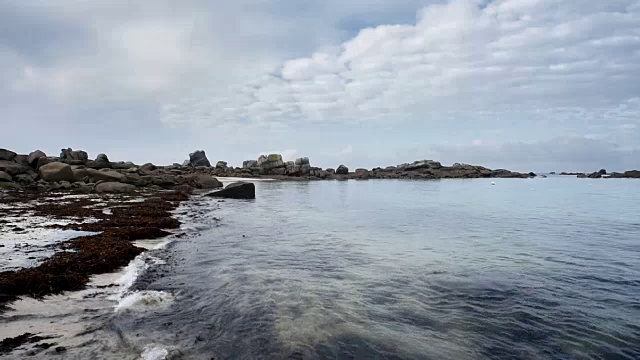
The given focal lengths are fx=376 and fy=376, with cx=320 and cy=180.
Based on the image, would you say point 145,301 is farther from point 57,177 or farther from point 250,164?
point 250,164

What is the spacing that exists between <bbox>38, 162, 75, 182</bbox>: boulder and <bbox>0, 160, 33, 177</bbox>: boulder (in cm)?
98

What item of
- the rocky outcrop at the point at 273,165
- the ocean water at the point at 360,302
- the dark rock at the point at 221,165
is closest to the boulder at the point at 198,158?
the dark rock at the point at 221,165

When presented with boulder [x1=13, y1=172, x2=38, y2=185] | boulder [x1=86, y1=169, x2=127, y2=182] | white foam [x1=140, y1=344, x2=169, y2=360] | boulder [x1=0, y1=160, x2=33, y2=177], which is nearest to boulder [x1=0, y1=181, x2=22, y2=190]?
boulder [x1=13, y1=172, x2=38, y2=185]

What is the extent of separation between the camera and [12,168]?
99.2 ft

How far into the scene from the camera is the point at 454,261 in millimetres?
10516

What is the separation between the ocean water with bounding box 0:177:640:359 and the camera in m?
5.16

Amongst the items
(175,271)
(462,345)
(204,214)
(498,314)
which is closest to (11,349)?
(175,271)

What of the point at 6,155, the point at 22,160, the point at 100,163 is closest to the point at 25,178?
the point at 6,155

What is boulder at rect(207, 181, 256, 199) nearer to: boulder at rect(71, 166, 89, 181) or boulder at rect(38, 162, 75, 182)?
boulder at rect(71, 166, 89, 181)

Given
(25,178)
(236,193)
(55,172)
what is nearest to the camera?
(25,178)

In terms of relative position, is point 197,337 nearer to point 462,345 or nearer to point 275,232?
point 462,345

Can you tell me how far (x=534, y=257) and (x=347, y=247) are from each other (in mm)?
5643

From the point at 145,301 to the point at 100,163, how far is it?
42695 mm

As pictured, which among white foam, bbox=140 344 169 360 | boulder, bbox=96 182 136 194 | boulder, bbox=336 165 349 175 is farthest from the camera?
boulder, bbox=336 165 349 175
